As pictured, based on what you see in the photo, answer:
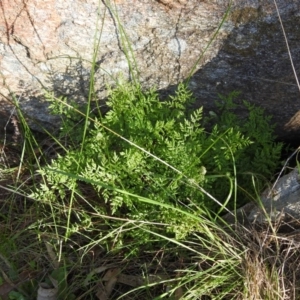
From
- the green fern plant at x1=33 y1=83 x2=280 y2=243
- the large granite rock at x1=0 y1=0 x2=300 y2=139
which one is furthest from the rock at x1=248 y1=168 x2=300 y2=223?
the large granite rock at x1=0 y1=0 x2=300 y2=139

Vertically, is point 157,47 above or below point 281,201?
above

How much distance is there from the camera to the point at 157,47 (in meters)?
2.96

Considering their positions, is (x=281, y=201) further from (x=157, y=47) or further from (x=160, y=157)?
(x=157, y=47)

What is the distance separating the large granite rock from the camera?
9.41 feet

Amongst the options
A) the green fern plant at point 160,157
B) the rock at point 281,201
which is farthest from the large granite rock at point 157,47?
the rock at point 281,201

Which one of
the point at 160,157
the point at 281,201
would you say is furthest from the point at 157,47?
the point at 281,201

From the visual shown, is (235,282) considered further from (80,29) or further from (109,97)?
(80,29)

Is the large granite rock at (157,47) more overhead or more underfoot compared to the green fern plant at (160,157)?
more overhead

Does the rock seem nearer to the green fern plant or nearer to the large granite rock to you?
the green fern plant

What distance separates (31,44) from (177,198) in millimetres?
999

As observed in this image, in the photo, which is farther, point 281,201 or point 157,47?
point 157,47

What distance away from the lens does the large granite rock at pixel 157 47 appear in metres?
2.87

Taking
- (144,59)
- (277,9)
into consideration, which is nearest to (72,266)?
(144,59)

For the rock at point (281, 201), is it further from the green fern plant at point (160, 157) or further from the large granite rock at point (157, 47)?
the large granite rock at point (157, 47)
